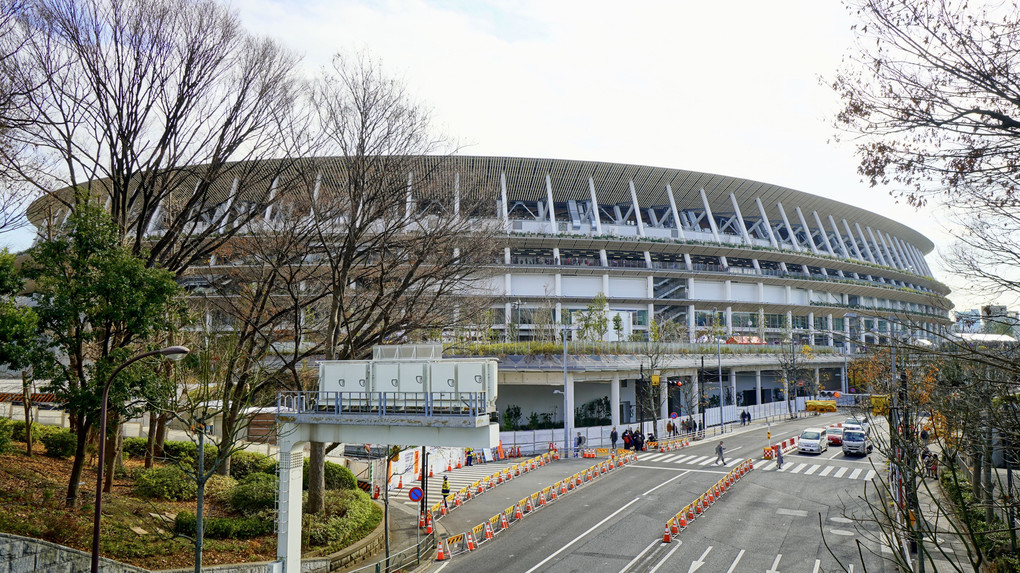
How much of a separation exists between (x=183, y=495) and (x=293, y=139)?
37.4ft

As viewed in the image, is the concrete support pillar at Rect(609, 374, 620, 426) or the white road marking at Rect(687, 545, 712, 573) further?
the concrete support pillar at Rect(609, 374, 620, 426)

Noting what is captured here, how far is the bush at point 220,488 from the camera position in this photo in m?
18.9

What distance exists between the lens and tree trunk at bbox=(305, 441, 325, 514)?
18766mm

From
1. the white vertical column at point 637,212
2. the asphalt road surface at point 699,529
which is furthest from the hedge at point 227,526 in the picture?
the white vertical column at point 637,212

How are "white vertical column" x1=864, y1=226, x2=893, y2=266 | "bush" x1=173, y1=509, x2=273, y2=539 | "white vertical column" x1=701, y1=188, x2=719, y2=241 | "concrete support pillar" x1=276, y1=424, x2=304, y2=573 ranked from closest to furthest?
1. "concrete support pillar" x1=276, y1=424, x2=304, y2=573
2. "bush" x1=173, y1=509, x2=273, y2=539
3. "white vertical column" x1=701, y1=188, x2=719, y2=241
4. "white vertical column" x1=864, y1=226, x2=893, y2=266

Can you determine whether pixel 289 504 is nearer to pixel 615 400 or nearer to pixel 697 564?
pixel 697 564

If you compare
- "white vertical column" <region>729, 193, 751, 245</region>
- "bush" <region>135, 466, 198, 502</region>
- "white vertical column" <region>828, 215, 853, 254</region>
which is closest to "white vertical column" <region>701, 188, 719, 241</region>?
"white vertical column" <region>729, 193, 751, 245</region>

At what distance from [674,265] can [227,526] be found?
56.5 metres

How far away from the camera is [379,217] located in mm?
19000

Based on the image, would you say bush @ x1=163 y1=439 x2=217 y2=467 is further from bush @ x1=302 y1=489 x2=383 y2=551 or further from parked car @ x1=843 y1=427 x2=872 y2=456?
parked car @ x1=843 y1=427 x2=872 y2=456

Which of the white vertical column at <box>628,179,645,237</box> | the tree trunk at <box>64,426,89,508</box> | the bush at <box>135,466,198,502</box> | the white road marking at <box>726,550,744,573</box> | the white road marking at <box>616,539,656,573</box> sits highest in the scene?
the white vertical column at <box>628,179,645,237</box>

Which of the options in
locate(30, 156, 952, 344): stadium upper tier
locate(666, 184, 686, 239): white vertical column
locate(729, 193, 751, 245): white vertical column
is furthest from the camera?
locate(729, 193, 751, 245): white vertical column

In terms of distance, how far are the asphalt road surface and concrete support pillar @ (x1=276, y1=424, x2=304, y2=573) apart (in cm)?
441

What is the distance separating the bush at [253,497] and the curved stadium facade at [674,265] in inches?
1300
